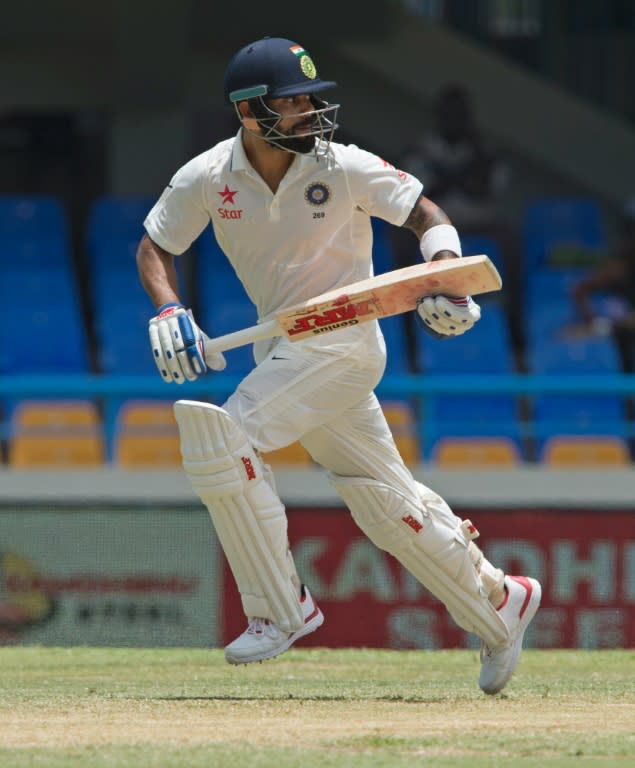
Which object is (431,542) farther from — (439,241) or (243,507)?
(439,241)

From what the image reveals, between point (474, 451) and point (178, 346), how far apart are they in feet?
16.1

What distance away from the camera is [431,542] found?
488 cm

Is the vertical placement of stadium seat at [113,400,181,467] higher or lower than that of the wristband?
lower

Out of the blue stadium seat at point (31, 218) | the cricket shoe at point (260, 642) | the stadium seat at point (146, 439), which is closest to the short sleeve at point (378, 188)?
the cricket shoe at point (260, 642)

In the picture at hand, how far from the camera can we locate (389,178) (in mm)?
4793

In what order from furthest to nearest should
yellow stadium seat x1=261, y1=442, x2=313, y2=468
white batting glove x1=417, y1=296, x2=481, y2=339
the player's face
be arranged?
1. yellow stadium seat x1=261, y1=442, x2=313, y2=468
2. the player's face
3. white batting glove x1=417, y1=296, x2=481, y2=339

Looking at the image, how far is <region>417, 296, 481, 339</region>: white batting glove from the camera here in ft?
14.8

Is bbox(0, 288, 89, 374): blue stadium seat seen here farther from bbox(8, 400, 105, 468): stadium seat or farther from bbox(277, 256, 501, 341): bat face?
bbox(277, 256, 501, 341): bat face

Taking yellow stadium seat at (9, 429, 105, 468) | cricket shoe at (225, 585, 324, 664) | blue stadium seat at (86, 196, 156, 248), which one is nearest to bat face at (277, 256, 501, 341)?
cricket shoe at (225, 585, 324, 664)

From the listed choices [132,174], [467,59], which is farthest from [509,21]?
[132,174]

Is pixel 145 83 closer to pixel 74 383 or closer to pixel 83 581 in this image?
pixel 74 383

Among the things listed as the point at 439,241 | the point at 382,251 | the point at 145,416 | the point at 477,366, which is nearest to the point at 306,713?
the point at 439,241

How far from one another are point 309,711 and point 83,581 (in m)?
3.22

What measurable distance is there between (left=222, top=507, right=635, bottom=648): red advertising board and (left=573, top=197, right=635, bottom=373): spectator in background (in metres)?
2.69
